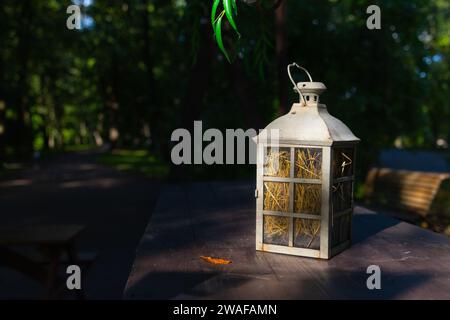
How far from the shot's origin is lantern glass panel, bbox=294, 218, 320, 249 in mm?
2809

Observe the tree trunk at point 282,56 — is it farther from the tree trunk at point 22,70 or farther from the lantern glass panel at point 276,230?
the tree trunk at point 22,70

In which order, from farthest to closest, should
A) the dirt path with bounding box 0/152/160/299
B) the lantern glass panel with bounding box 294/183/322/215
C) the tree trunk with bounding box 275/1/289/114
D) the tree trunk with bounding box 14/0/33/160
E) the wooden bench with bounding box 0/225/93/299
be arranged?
the tree trunk with bounding box 14/0/33/160, the tree trunk with bounding box 275/1/289/114, the dirt path with bounding box 0/152/160/299, the wooden bench with bounding box 0/225/93/299, the lantern glass panel with bounding box 294/183/322/215

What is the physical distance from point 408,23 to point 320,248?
951 centimetres

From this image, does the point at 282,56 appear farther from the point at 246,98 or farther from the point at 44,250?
the point at 44,250

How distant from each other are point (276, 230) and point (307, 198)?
11.0 inches

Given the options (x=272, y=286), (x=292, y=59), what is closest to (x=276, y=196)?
(x=272, y=286)

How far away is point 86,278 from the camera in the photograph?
18.1 feet

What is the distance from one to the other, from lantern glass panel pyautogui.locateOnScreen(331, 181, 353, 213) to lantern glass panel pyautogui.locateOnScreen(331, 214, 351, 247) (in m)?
0.06

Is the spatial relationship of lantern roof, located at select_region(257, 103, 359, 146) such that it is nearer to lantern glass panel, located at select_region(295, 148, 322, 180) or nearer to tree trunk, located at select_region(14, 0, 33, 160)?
lantern glass panel, located at select_region(295, 148, 322, 180)

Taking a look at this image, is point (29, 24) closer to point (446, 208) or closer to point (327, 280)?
point (446, 208)

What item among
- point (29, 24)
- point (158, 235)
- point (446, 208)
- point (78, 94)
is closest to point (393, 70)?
point (446, 208)

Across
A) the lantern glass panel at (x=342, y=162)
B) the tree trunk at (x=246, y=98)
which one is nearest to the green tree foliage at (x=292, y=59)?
the tree trunk at (x=246, y=98)

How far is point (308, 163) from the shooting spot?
279 centimetres

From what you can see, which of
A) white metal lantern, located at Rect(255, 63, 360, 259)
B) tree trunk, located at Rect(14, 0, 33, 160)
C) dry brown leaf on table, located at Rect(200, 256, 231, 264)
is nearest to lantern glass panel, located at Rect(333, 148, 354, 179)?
white metal lantern, located at Rect(255, 63, 360, 259)
